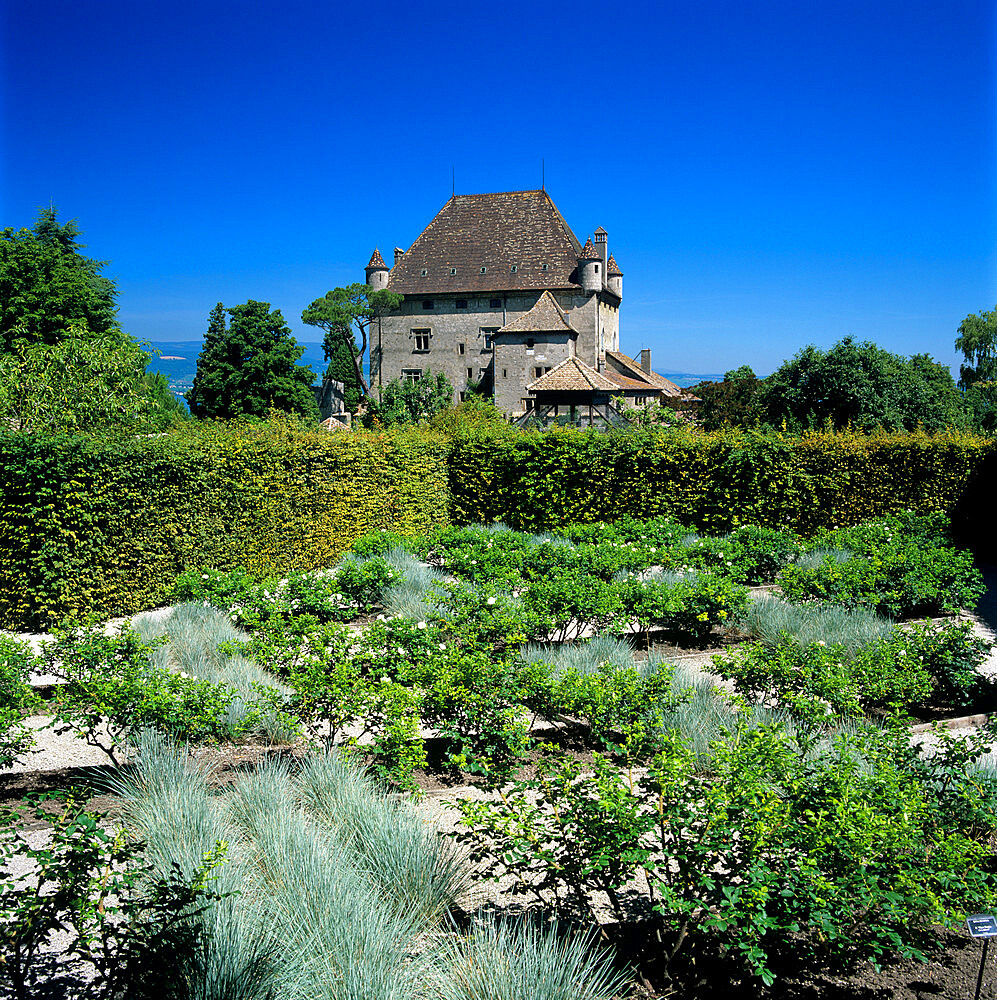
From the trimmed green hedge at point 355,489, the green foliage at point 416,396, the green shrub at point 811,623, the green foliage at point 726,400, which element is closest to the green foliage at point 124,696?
the trimmed green hedge at point 355,489

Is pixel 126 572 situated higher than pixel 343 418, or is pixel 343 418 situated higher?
pixel 343 418

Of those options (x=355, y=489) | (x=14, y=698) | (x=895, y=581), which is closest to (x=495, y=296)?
(x=355, y=489)

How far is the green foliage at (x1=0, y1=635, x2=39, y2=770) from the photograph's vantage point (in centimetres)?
484

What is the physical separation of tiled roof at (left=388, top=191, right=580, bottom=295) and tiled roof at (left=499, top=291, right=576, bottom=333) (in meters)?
4.26

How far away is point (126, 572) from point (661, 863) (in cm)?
949

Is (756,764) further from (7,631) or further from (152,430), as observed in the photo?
(152,430)

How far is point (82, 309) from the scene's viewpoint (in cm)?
3372

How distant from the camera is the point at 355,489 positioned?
47.8 ft

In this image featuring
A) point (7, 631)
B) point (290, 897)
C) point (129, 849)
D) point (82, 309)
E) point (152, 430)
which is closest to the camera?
point (129, 849)

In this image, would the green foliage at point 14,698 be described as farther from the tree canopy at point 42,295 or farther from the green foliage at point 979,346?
the green foliage at point 979,346

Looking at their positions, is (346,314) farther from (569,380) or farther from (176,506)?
(176,506)

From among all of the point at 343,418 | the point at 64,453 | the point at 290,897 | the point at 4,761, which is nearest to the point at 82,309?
the point at 343,418

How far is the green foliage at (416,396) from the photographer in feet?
165

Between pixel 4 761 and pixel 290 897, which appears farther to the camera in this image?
pixel 4 761
